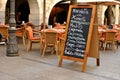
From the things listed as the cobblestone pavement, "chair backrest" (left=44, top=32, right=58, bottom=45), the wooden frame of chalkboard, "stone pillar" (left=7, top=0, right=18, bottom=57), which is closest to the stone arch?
"chair backrest" (left=44, top=32, right=58, bottom=45)

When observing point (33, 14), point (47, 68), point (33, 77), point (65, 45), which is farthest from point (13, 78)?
point (33, 14)

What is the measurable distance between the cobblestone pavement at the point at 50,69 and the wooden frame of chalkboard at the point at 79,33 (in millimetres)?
339

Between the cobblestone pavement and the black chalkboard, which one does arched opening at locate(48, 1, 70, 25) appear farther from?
the black chalkboard

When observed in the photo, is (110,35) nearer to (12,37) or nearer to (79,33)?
(79,33)

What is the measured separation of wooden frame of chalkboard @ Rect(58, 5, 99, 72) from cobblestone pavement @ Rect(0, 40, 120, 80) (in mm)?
339

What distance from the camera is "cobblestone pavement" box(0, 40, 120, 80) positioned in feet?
19.6

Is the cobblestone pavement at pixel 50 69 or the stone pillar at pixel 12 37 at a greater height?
the stone pillar at pixel 12 37

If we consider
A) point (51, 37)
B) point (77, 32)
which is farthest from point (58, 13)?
point (77, 32)

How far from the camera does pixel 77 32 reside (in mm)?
6949

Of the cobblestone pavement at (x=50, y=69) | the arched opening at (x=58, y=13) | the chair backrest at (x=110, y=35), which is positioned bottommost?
the cobblestone pavement at (x=50, y=69)

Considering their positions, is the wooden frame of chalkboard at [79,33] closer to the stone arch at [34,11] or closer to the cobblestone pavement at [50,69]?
the cobblestone pavement at [50,69]

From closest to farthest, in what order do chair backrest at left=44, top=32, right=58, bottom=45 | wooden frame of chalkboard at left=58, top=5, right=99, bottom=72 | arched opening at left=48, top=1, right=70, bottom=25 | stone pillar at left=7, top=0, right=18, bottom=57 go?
wooden frame of chalkboard at left=58, top=5, right=99, bottom=72 < stone pillar at left=7, top=0, right=18, bottom=57 < chair backrest at left=44, top=32, right=58, bottom=45 < arched opening at left=48, top=1, right=70, bottom=25

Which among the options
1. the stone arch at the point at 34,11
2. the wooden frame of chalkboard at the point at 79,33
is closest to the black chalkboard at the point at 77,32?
→ the wooden frame of chalkboard at the point at 79,33

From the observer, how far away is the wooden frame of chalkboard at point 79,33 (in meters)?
6.64
